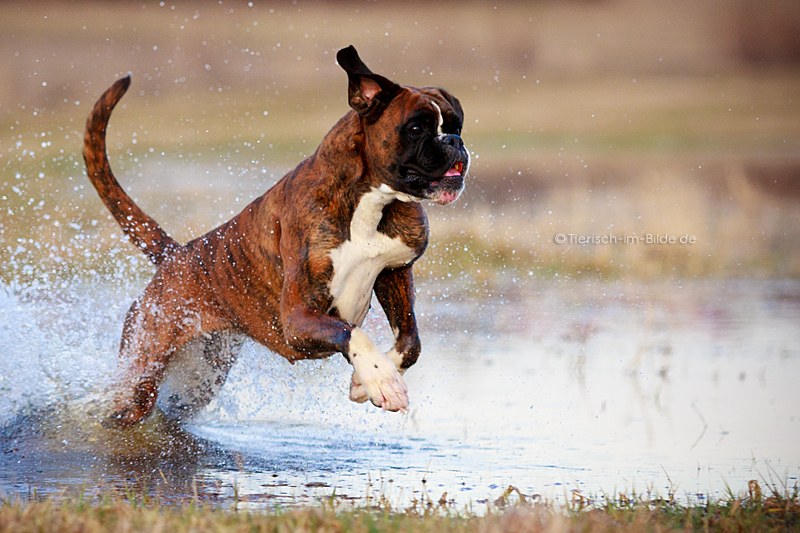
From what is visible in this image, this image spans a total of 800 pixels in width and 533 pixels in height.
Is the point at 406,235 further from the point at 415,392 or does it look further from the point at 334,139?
the point at 415,392

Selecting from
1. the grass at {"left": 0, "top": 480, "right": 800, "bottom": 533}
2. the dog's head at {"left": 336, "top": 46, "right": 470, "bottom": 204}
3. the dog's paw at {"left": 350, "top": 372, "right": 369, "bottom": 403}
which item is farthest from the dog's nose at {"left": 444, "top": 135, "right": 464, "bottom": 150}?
the grass at {"left": 0, "top": 480, "right": 800, "bottom": 533}

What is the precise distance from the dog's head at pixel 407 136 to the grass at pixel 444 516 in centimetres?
118

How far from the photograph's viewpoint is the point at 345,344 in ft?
12.8

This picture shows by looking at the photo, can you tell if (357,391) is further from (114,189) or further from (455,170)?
(114,189)

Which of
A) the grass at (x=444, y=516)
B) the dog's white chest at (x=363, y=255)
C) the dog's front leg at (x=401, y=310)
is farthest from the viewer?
the dog's front leg at (x=401, y=310)

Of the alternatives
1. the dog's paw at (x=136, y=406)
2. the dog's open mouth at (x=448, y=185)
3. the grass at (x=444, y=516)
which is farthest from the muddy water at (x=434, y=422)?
the dog's open mouth at (x=448, y=185)

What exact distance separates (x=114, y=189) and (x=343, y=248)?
156cm

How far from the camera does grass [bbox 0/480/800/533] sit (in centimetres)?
293

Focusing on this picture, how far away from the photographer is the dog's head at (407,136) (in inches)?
154

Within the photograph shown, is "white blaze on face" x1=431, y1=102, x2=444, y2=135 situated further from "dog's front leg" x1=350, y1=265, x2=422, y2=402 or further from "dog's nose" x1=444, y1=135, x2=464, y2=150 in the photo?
"dog's front leg" x1=350, y1=265, x2=422, y2=402

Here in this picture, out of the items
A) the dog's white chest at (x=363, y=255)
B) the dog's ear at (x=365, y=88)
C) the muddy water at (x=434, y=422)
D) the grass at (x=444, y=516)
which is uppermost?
the dog's ear at (x=365, y=88)

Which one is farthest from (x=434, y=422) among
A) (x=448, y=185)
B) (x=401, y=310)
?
(x=448, y=185)

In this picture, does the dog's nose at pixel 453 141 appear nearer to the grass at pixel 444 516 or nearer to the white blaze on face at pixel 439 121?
the white blaze on face at pixel 439 121

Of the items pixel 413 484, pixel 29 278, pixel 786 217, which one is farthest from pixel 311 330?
pixel 786 217
